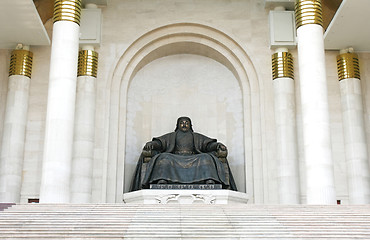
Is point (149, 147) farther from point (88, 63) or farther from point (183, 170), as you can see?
point (88, 63)

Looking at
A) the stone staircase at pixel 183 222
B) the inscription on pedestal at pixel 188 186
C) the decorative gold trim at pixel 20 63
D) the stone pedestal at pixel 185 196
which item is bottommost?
the stone staircase at pixel 183 222

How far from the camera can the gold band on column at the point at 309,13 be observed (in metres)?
11.9

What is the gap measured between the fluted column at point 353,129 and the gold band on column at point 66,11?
23.2 ft

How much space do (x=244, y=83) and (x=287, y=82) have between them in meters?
1.24

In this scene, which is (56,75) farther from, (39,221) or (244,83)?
(244,83)

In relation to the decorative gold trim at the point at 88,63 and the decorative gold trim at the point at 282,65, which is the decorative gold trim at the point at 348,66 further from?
the decorative gold trim at the point at 88,63

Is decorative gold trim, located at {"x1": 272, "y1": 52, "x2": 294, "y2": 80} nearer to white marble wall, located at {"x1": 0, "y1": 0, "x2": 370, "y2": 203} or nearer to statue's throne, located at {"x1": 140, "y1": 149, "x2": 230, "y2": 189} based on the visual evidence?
white marble wall, located at {"x1": 0, "y1": 0, "x2": 370, "y2": 203}

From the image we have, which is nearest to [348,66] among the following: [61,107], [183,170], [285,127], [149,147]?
[285,127]

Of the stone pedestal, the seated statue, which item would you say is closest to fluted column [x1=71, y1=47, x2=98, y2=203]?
the seated statue

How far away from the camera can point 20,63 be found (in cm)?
1412

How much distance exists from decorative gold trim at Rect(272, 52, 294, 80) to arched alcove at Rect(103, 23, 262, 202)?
1.95 feet

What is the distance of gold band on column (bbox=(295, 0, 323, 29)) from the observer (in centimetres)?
1188

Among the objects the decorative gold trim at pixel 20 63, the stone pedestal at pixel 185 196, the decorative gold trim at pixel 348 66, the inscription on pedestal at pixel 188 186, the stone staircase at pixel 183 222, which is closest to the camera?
the stone staircase at pixel 183 222

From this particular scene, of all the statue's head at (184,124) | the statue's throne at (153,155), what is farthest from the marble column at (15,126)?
the statue's head at (184,124)
